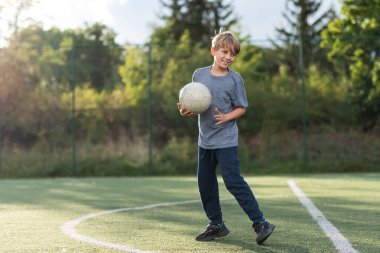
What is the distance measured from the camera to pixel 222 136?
14.8ft

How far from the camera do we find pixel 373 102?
16016 mm

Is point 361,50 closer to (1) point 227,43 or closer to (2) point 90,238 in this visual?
(1) point 227,43

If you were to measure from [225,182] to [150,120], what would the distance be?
448 inches

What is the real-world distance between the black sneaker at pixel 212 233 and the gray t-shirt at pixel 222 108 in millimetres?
604

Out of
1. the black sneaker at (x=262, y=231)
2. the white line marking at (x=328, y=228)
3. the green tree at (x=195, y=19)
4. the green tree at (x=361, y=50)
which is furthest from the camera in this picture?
the green tree at (x=195, y=19)

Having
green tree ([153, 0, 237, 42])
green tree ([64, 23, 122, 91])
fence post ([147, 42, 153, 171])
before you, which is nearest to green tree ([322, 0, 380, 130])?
fence post ([147, 42, 153, 171])

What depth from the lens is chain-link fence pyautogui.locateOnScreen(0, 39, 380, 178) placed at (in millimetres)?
15680

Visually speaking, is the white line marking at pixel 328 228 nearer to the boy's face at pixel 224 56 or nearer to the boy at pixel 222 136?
the boy at pixel 222 136

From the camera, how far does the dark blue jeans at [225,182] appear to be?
4.46 metres

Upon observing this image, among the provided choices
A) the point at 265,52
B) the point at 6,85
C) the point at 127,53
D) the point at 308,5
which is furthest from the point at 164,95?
the point at 308,5

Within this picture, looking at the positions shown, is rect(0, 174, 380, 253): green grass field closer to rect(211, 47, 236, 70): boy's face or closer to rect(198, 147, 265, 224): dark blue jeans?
rect(198, 147, 265, 224): dark blue jeans

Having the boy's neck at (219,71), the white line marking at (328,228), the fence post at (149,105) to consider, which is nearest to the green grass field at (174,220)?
the white line marking at (328,228)

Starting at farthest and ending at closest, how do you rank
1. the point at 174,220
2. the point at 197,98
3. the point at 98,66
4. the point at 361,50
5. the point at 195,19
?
the point at 195,19
the point at 98,66
the point at 361,50
the point at 174,220
the point at 197,98

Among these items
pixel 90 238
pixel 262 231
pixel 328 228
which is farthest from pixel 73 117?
pixel 262 231
